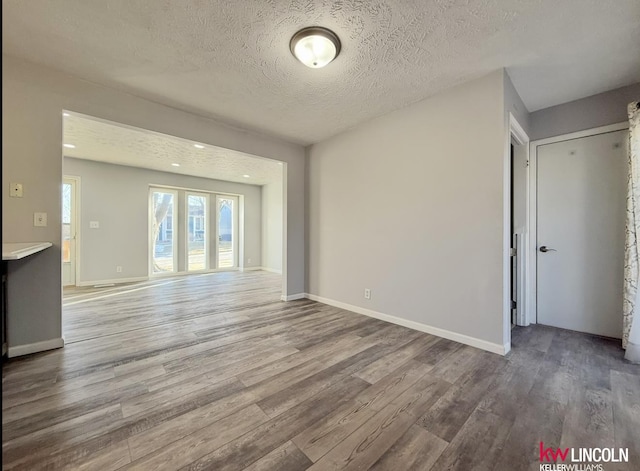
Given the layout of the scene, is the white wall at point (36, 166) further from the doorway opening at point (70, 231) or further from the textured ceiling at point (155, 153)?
the doorway opening at point (70, 231)

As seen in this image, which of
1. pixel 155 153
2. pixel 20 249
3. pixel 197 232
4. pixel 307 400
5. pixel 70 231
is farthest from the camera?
pixel 197 232

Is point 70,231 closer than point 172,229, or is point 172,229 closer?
point 70,231

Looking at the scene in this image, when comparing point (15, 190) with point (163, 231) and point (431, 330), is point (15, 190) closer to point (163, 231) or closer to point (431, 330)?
point (431, 330)

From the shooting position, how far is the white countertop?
2.14 m

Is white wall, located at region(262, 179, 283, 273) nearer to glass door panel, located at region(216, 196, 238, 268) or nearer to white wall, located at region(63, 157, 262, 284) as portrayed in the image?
glass door panel, located at region(216, 196, 238, 268)

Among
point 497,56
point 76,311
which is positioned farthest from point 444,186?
point 76,311

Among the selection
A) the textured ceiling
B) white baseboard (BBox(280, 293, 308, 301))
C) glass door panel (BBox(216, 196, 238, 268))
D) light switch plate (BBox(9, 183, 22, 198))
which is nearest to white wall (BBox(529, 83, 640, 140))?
the textured ceiling

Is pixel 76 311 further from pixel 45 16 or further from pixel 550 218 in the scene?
pixel 550 218

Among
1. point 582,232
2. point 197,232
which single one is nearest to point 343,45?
point 582,232

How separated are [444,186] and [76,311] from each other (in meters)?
4.77

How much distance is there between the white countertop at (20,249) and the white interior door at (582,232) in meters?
4.95

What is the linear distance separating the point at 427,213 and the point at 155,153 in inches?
183

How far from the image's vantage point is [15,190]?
271cm

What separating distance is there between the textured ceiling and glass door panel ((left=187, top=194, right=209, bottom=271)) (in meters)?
0.75
